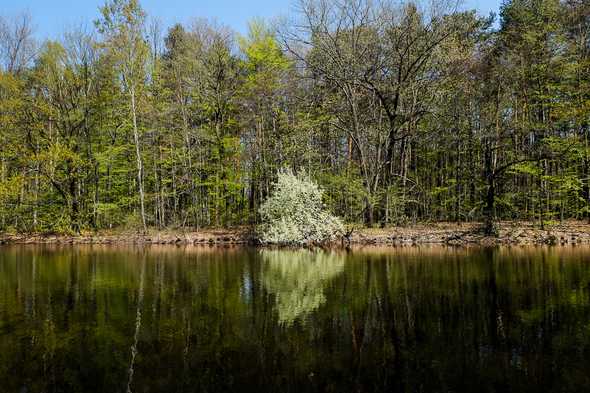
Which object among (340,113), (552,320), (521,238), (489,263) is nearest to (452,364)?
(552,320)

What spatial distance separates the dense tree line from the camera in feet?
106

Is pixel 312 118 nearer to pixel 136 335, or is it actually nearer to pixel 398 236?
pixel 398 236

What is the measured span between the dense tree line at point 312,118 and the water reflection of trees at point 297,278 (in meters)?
10.6

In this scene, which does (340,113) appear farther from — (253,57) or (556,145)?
(556,145)

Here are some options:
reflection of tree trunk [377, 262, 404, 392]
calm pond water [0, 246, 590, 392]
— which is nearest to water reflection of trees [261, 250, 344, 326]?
calm pond water [0, 246, 590, 392]

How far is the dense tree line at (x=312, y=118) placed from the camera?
106 feet

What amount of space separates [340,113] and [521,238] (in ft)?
54.4

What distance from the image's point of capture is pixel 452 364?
7.16 m

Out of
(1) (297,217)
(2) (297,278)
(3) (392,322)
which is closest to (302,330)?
(3) (392,322)

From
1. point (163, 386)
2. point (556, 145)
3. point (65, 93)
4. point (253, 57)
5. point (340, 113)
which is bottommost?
point (163, 386)

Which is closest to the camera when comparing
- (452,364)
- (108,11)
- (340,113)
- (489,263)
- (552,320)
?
(452,364)

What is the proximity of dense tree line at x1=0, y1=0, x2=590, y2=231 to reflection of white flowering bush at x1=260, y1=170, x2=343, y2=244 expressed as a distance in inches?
124

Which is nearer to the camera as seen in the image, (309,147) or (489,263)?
(489,263)

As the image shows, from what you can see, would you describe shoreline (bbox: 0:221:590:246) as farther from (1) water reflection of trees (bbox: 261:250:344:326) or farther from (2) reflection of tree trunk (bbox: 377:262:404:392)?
(2) reflection of tree trunk (bbox: 377:262:404:392)
